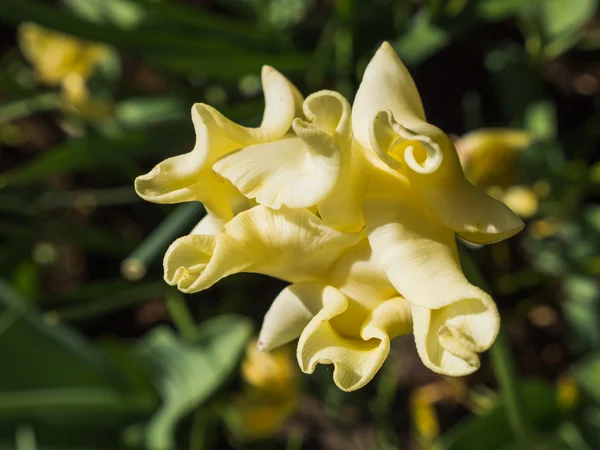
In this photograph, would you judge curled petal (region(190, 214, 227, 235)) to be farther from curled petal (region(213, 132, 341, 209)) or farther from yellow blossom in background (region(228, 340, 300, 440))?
yellow blossom in background (region(228, 340, 300, 440))

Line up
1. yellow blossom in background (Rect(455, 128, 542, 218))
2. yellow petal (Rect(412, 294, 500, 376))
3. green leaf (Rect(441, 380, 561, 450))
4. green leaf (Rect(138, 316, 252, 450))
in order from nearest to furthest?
yellow petal (Rect(412, 294, 500, 376)) → yellow blossom in background (Rect(455, 128, 542, 218)) → green leaf (Rect(441, 380, 561, 450)) → green leaf (Rect(138, 316, 252, 450))

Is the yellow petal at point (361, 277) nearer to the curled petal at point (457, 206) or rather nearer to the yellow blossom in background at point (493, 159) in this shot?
the curled petal at point (457, 206)

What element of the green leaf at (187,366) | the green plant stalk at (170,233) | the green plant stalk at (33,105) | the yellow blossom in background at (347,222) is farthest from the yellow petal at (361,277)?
the green plant stalk at (33,105)

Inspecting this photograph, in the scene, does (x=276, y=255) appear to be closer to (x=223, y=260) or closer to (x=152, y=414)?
(x=223, y=260)

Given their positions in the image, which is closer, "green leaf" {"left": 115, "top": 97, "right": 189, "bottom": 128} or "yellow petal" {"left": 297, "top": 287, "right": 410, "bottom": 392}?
"yellow petal" {"left": 297, "top": 287, "right": 410, "bottom": 392}

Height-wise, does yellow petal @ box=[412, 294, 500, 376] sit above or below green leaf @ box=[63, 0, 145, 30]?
above

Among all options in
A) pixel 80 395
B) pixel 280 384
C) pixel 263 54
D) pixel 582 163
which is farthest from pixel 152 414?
pixel 582 163

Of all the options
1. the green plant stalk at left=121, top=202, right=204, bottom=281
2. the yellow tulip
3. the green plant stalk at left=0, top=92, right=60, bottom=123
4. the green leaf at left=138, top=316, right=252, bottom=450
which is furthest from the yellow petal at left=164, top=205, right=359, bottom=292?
the yellow tulip

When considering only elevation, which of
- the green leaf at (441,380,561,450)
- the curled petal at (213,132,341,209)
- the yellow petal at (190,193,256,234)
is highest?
the curled petal at (213,132,341,209)
